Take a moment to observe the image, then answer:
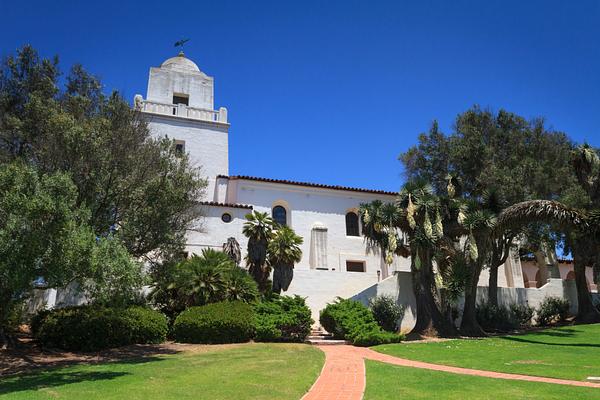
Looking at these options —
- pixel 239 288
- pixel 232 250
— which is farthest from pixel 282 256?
pixel 239 288

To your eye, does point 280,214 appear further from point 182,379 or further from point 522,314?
point 182,379

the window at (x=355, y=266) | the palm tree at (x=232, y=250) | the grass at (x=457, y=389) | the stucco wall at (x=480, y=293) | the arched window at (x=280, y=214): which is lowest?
the grass at (x=457, y=389)

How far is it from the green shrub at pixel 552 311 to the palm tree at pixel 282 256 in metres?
15.8

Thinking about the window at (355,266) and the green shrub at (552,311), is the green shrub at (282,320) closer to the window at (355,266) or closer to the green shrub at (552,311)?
the window at (355,266)

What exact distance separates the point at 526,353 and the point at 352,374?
7.30m

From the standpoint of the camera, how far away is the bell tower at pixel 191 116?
32.9 metres

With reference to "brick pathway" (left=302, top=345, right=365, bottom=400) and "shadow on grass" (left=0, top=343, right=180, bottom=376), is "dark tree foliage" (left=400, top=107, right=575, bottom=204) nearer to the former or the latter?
"brick pathway" (left=302, top=345, right=365, bottom=400)

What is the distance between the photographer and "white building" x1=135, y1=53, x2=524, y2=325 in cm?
→ 2744

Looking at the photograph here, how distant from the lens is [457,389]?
31.0 ft

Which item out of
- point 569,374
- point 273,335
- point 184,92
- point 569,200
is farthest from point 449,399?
point 184,92

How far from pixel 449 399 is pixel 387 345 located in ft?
35.7

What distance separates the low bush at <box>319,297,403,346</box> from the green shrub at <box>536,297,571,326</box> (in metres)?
12.4

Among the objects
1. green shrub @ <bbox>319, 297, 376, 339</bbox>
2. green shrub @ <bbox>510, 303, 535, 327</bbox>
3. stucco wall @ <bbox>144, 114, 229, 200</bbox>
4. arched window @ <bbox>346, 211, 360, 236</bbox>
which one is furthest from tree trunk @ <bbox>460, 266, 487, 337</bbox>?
stucco wall @ <bbox>144, 114, 229, 200</bbox>

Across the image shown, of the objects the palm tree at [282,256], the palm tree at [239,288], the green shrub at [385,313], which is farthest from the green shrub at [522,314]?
the palm tree at [239,288]
